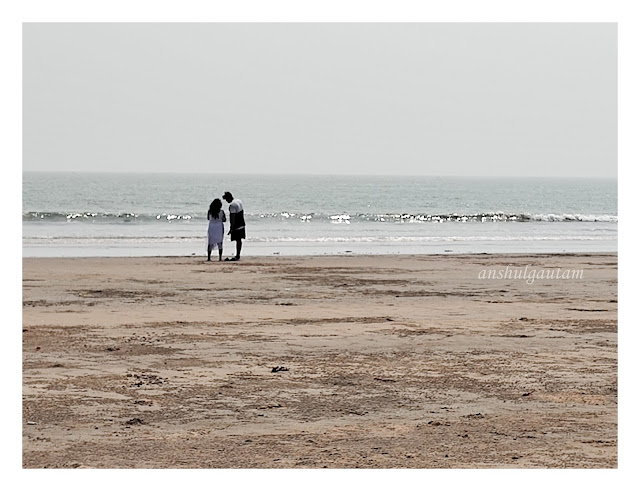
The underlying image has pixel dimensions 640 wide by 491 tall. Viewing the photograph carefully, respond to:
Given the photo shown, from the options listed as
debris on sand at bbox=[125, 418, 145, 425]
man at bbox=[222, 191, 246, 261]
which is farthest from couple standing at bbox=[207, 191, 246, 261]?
debris on sand at bbox=[125, 418, 145, 425]

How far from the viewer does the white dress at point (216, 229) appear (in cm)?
2083

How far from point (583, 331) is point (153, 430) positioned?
6.29m

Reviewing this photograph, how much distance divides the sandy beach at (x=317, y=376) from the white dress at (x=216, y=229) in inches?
177

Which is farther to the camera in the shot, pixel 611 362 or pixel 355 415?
pixel 611 362

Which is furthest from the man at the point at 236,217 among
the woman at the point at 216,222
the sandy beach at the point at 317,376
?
the sandy beach at the point at 317,376

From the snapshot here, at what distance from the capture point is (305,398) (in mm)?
8156

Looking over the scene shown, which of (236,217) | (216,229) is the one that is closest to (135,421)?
(236,217)

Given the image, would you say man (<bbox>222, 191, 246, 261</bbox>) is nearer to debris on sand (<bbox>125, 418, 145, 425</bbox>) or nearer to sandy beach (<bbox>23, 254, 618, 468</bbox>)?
sandy beach (<bbox>23, 254, 618, 468</bbox>)

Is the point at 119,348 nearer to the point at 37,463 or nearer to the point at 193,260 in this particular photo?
the point at 37,463

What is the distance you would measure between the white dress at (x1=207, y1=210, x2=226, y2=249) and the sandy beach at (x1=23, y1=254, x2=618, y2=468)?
450cm

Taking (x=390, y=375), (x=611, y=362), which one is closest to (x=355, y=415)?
(x=390, y=375)

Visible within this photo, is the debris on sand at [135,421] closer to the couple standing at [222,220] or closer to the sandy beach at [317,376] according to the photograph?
the sandy beach at [317,376]

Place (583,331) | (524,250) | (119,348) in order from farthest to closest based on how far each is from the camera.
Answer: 1. (524,250)
2. (583,331)
3. (119,348)

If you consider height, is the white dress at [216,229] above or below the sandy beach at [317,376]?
above
